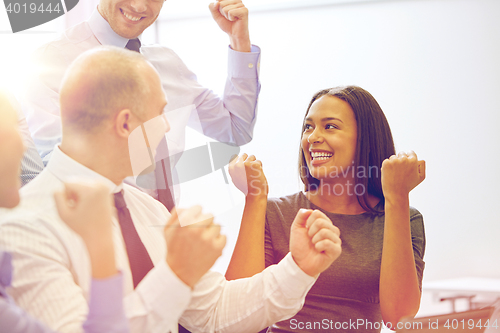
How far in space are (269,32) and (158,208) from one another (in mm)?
526

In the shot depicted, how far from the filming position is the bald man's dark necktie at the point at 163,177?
578 millimetres

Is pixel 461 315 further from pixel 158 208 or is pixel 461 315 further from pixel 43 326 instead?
pixel 43 326

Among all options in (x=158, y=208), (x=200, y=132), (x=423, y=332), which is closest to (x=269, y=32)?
(x=200, y=132)

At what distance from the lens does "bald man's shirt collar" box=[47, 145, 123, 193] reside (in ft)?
1.49

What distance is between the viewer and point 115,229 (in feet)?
1.65

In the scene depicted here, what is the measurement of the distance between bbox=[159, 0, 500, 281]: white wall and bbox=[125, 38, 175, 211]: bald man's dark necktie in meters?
0.34

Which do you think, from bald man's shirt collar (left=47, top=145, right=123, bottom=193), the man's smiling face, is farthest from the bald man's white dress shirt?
the man's smiling face

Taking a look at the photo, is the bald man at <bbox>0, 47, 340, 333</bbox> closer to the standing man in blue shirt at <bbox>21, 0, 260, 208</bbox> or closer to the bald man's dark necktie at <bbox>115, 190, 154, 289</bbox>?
the bald man's dark necktie at <bbox>115, 190, 154, 289</bbox>

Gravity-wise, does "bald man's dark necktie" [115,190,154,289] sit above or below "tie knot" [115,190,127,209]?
below

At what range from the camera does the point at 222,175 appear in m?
0.65

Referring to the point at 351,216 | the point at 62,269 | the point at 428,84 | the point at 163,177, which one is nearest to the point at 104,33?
the point at 163,177

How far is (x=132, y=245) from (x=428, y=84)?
2.64 ft

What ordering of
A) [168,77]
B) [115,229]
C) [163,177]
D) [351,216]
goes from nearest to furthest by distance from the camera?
[115,229] < [163,177] < [168,77] < [351,216]

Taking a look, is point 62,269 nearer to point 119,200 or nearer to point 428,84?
point 119,200
